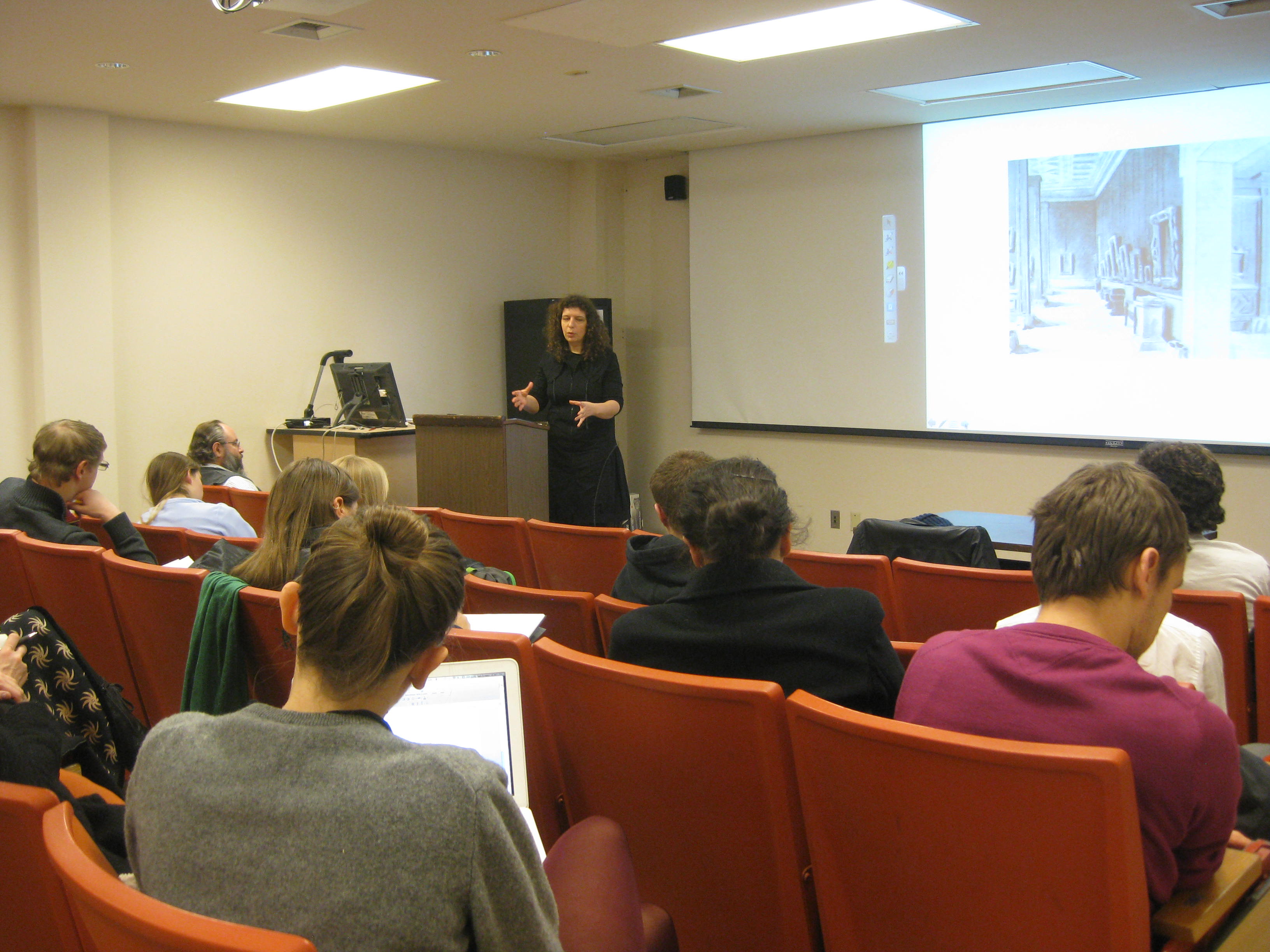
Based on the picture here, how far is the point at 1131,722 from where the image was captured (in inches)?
54.8

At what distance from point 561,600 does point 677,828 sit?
92 cm

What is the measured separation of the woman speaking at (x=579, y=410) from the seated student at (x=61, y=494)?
2859 millimetres

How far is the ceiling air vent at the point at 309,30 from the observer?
4.45 metres

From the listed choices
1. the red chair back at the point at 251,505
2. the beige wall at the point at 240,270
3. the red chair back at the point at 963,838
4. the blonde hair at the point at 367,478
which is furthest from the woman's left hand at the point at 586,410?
the red chair back at the point at 963,838

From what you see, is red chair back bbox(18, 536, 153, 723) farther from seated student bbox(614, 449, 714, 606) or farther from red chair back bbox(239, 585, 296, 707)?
seated student bbox(614, 449, 714, 606)

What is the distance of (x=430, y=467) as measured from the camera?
6113 millimetres

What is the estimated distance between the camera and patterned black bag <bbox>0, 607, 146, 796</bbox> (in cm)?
211

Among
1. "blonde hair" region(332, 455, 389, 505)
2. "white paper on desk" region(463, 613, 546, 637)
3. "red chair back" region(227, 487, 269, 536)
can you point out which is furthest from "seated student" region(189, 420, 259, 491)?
"white paper on desk" region(463, 613, 546, 637)

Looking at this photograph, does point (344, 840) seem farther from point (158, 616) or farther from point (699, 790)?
point (158, 616)

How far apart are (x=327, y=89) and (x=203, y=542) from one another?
3.14 m

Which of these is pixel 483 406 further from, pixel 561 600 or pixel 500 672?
pixel 500 672

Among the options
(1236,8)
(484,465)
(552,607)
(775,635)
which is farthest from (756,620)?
(484,465)

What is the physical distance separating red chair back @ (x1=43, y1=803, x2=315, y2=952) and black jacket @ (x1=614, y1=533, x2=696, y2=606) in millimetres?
1655

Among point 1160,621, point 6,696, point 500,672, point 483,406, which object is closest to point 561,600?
point 500,672
